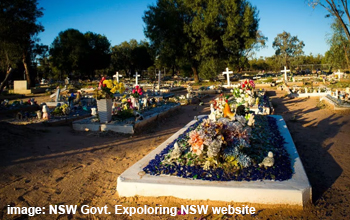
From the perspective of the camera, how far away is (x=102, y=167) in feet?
18.6

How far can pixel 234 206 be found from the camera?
3.54m

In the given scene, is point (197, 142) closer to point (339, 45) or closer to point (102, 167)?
point (102, 167)

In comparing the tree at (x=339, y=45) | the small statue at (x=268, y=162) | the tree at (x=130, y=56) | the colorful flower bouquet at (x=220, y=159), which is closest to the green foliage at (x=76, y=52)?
the tree at (x=130, y=56)

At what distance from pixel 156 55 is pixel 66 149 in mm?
31126

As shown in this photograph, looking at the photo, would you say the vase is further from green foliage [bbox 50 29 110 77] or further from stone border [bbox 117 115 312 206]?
green foliage [bbox 50 29 110 77]

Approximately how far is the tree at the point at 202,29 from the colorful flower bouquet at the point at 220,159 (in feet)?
92.9

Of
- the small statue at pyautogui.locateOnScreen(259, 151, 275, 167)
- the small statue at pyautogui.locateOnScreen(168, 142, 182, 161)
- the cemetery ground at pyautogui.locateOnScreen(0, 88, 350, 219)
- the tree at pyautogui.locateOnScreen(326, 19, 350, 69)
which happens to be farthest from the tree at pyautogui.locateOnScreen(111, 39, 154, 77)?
the small statue at pyautogui.locateOnScreen(259, 151, 275, 167)

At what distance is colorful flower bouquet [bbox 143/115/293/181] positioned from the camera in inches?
161

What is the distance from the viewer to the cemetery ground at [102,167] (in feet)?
12.1

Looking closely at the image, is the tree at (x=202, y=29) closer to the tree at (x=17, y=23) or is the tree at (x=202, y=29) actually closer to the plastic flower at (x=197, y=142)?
the tree at (x=17, y=23)

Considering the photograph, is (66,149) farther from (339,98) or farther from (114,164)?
(339,98)

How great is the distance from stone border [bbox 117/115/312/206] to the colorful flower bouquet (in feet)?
0.57

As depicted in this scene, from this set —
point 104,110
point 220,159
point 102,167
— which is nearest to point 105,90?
point 104,110

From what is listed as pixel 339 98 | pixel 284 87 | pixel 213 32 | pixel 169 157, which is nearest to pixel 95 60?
pixel 213 32
